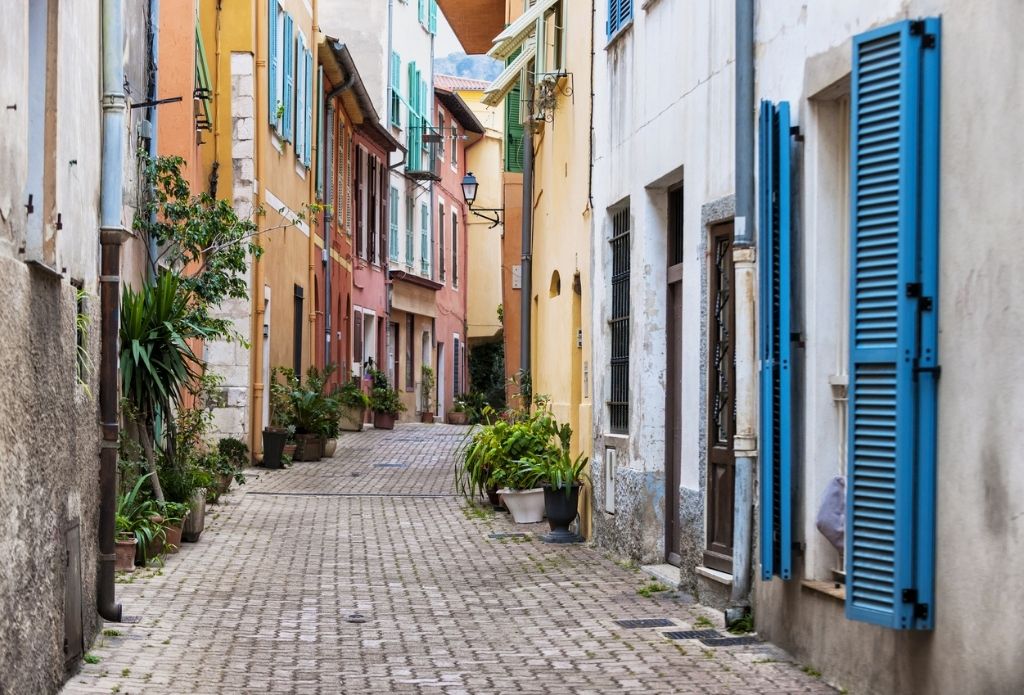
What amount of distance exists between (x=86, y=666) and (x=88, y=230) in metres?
2.05

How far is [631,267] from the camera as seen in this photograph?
11.2 meters

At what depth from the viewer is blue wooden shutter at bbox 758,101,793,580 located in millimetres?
7250

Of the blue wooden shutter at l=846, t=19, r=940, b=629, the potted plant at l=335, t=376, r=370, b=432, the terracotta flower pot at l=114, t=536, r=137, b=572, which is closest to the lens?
the blue wooden shutter at l=846, t=19, r=940, b=629

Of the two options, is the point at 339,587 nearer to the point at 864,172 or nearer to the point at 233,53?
the point at 864,172

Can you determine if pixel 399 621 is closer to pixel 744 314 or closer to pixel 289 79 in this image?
pixel 744 314

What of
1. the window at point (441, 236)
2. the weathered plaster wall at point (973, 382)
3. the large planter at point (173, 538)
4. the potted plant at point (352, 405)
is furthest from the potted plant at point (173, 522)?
the window at point (441, 236)

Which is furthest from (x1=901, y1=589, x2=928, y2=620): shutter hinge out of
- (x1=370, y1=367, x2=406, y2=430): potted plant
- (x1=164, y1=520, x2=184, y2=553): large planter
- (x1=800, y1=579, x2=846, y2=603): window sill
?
(x1=370, y1=367, x2=406, y2=430): potted plant

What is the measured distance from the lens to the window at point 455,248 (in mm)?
42531

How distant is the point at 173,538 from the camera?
11.6 m

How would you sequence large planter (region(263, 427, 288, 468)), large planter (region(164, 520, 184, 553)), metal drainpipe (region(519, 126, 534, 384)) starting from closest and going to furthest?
large planter (region(164, 520, 184, 553)) < metal drainpipe (region(519, 126, 534, 384)) < large planter (region(263, 427, 288, 468))

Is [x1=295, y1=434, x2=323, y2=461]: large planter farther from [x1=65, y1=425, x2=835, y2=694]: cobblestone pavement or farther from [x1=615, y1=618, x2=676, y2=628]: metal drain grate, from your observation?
[x1=615, y1=618, x2=676, y2=628]: metal drain grate

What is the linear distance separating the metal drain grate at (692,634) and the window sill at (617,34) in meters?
4.90

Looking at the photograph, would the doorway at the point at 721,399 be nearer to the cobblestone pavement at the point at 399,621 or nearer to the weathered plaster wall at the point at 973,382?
the cobblestone pavement at the point at 399,621

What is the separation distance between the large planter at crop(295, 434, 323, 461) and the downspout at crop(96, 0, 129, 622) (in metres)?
12.9
